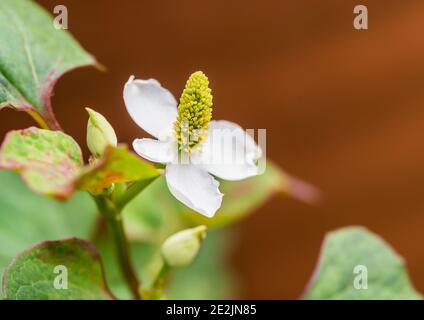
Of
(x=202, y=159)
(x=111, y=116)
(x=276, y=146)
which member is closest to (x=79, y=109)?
(x=111, y=116)

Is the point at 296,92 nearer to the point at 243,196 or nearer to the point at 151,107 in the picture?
the point at 243,196

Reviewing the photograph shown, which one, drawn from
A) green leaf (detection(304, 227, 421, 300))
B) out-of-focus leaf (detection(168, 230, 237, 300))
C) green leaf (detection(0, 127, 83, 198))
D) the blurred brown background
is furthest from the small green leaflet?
the blurred brown background

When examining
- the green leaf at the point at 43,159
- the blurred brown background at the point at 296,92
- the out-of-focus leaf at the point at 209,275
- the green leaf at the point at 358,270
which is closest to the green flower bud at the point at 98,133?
the green leaf at the point at 43,159

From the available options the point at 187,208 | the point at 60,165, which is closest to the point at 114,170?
the point at 60,165

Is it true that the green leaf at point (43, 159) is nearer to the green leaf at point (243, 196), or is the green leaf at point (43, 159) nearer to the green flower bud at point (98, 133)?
the green flower bud at point (98, 133)

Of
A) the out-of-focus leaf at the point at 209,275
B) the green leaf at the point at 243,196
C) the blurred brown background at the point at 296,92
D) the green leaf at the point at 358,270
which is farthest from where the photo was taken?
the blurred brown background at the point at 296,92
